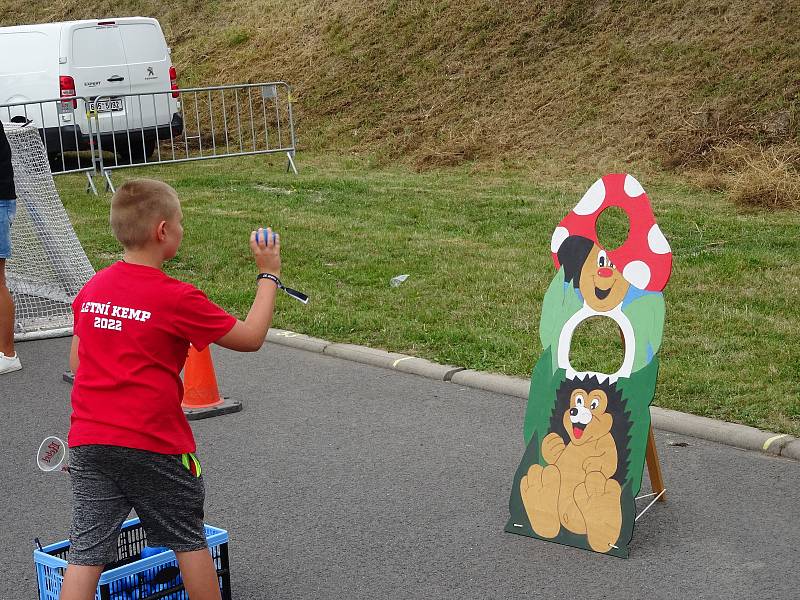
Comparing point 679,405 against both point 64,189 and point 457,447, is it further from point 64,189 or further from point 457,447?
point 64,189

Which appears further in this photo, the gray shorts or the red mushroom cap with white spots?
the red mushroom cap with white spots

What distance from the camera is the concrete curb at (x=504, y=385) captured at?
18.1 ft

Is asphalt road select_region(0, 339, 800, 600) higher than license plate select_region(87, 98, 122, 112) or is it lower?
lower

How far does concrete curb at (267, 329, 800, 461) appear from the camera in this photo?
5.52 m

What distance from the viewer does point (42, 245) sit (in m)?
8.62

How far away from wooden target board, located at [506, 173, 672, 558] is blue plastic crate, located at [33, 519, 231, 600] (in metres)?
1.40

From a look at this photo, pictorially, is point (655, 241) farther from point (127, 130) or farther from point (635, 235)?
point (127, 130)

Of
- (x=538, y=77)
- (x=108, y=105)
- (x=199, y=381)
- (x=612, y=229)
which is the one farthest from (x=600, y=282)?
(x=538, y=77)

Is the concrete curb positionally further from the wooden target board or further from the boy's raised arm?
the boy's raised arm

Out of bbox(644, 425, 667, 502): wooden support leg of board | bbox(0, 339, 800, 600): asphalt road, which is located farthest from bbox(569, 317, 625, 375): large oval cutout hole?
bbox(644, 425, 667, 502): wooden support leg of board

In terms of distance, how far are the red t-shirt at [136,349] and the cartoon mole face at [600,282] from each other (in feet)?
6.27

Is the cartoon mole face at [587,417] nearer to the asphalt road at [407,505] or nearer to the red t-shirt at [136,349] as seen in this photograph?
the asphalt road at [407,505]

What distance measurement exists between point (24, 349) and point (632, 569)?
5.25 metres

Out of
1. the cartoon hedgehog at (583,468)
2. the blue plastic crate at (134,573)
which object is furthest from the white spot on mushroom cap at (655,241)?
the blue plastic crate at (134,573)
